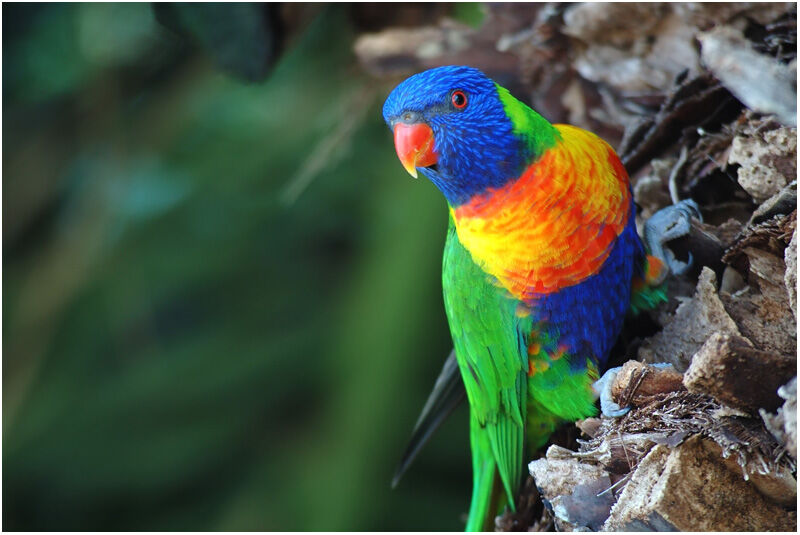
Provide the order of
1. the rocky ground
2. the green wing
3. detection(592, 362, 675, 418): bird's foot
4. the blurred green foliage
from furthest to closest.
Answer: the blurred green foliage → the green wing → detection(592, 362, 675, 418): bird's foot → the rocky ground

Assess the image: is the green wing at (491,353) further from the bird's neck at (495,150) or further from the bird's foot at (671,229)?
the bird's foot at (671,229)

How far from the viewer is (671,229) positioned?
1681 millimetres

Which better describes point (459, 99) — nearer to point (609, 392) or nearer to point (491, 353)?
point (491, 353)

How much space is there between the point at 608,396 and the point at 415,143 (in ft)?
2.22

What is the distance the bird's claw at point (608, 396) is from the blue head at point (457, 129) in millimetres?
476

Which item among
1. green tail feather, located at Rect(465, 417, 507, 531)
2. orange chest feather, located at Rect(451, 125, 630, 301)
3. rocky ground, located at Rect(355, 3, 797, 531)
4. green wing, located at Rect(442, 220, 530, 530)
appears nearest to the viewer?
rocky ground, located at Rect(355, 3, 797, 531)

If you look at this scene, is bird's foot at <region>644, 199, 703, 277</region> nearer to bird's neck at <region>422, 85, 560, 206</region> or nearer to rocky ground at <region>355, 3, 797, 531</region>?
rocky ground at <region>355, 3, 797, 531</region>

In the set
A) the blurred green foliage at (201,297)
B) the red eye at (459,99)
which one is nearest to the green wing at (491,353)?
the red eye at (459,99)

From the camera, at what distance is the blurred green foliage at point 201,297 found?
267 cm

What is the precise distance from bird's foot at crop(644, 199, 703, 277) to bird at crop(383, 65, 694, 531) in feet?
0.08

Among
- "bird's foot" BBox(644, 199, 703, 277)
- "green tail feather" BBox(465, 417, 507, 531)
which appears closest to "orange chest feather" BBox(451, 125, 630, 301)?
"bird's foot" BBox(644, 199, 703, 277)

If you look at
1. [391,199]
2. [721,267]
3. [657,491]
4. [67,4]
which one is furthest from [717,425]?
[67,4]

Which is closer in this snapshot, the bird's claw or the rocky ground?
the rocky ground

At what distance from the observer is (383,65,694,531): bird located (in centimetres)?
159
